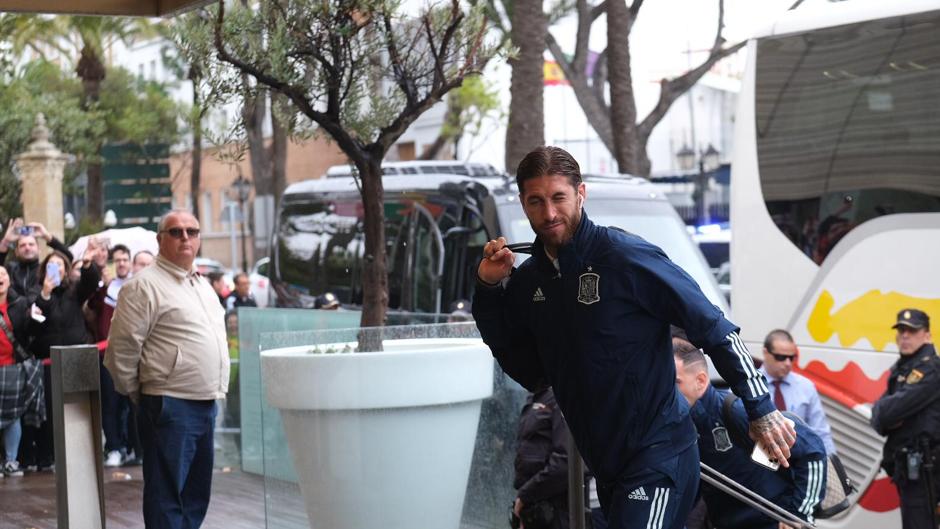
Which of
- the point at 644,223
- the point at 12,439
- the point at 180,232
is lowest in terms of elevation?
the point at 12,439

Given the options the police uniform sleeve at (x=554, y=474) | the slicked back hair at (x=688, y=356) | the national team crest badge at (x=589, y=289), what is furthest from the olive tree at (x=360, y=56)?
the national team crest badge at (x=589, y=289)

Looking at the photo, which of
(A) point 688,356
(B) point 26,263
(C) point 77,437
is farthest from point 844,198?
(B) point 26,263

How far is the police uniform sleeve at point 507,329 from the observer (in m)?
5.25

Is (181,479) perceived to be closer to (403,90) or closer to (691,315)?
(403,90)

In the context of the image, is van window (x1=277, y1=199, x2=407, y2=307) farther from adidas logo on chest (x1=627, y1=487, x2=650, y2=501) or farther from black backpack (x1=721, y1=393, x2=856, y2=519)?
adidas logo on chest (x1=627, y1=487, x2=650, y2=501)

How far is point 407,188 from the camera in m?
17.6

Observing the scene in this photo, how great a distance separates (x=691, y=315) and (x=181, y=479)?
405 centimetres

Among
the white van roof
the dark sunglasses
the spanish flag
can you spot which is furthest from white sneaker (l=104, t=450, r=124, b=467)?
the spanish flag

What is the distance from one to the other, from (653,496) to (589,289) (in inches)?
27.1

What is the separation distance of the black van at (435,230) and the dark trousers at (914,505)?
4.20 metres

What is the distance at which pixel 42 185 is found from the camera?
2659cm

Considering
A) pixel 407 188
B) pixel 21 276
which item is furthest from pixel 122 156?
pixel 21 276

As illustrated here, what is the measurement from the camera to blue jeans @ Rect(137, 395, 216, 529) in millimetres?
8000

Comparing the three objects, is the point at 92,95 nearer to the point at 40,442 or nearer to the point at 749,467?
the point at 40,442
